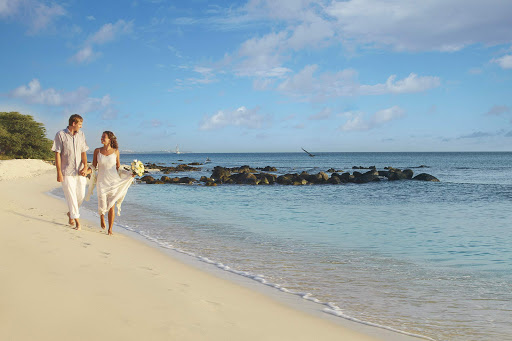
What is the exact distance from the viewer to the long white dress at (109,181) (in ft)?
27.0

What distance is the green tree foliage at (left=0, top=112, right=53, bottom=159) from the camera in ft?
170

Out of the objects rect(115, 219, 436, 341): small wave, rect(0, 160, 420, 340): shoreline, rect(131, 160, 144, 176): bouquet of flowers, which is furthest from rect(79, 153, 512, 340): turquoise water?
rect(131, 160, 144, 176): bouquet of flowers

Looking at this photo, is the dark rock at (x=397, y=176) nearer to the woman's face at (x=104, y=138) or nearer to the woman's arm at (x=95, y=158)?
the woman's arm at (x=95, y=158)

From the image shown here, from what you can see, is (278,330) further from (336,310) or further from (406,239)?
(406,239)

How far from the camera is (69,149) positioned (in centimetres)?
775

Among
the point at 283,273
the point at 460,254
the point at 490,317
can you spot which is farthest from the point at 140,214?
the point at 490,317

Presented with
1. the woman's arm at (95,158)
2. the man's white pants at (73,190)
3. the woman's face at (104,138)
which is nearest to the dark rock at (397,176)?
the woman's arm at (95,158)

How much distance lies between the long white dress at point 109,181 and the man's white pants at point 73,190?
355 millimetres

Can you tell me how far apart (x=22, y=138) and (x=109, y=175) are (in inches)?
2098

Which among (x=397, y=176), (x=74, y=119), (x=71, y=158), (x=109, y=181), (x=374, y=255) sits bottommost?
(x=374, y=255)

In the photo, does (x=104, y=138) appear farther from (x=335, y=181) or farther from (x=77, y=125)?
(x=335, y=181)

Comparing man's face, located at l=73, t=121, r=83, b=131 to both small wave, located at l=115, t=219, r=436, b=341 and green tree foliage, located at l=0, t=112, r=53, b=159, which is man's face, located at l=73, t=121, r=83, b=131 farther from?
green tree foliage, located at l=0, t=112, r=53, b=159

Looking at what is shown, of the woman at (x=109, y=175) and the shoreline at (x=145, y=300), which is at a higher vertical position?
the woman at (x=109, y=175)

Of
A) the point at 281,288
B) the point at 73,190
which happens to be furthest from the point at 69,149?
the point at 281,288
